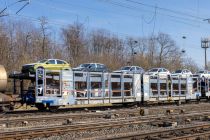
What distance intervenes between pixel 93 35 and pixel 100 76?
6572cm

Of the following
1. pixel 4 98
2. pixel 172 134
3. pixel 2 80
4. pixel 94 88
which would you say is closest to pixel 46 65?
pixel 94 88

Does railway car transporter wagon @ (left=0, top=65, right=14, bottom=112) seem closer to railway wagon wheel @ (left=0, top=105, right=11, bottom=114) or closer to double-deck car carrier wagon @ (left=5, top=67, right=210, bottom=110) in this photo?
railway wagon wheel @ (left=0, top=105, right=11, bottom=114)

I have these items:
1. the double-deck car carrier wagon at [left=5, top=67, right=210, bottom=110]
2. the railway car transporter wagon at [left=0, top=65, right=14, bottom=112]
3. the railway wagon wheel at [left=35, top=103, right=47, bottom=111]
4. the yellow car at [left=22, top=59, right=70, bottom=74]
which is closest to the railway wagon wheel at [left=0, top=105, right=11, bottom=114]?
the railway car transporter wagon at [left=0, top=65, right=14, bottom=112]

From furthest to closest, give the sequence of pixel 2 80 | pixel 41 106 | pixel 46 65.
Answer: pixel 46 65 < pixel 41 106 < pixel 2 80

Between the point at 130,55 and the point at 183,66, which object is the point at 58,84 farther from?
the point at 183,66

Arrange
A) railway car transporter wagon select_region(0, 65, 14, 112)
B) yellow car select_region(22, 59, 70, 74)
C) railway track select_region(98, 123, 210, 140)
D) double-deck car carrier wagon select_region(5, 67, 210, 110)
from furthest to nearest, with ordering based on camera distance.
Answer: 1. yellow car select_region(22, 59, 70, 74)
2. double-deck car carrier wagon select_region(5, 67, 210, 110)
3. railway car transporter wagon select_region(0, 65, 14, 112)
4. railway track select_region(98, 123, 210, 140)

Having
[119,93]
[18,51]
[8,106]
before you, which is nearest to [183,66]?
[18,51]

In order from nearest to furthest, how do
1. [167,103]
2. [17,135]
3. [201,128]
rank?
[17,135] < [201,128] < [167,103]

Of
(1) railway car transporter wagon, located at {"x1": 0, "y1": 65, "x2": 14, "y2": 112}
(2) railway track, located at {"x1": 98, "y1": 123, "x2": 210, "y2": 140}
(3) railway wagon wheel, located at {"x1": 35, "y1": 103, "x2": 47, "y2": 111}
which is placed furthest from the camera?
(3) railway wagon wheel, located at {"x1": 35, "y1": 103, "x2": 47, "y2": 111}

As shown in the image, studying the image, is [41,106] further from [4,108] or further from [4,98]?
[4,98]

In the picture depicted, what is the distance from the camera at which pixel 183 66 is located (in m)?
102

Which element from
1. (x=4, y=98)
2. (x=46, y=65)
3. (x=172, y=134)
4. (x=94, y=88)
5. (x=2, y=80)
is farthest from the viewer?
(x=46, y=65)

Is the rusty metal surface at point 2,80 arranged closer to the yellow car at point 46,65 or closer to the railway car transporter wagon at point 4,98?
the railway car transporter wagon at point 4,98

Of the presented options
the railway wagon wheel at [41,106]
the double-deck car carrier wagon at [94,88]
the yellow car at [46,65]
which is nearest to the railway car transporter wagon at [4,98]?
the double-deck car carrier wagon at [94,88]
